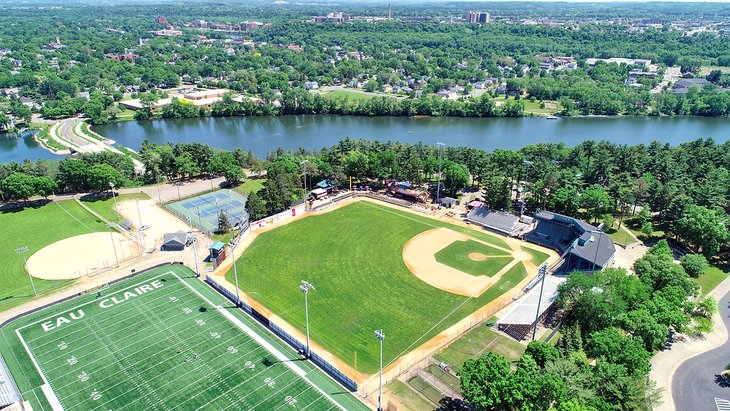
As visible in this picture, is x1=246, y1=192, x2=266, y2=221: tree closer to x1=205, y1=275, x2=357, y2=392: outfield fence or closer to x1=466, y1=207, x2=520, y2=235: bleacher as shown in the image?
x1=205, y1=275, x2=357, y2=392: outfield fence

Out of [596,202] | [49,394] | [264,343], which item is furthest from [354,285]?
[596,202]

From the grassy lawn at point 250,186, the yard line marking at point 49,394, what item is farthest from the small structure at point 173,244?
the grassy lawn at point 250,186

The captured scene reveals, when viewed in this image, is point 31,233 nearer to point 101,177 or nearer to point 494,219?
point 101,177

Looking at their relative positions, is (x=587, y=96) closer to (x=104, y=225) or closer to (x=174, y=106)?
(x=174, y=106)

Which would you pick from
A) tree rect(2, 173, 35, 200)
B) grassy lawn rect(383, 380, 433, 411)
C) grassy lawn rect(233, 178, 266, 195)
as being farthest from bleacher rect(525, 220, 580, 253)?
tree rect(2, 173, 35, 200)

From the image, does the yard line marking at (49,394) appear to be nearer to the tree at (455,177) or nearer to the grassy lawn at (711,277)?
the tree at (455,177)
